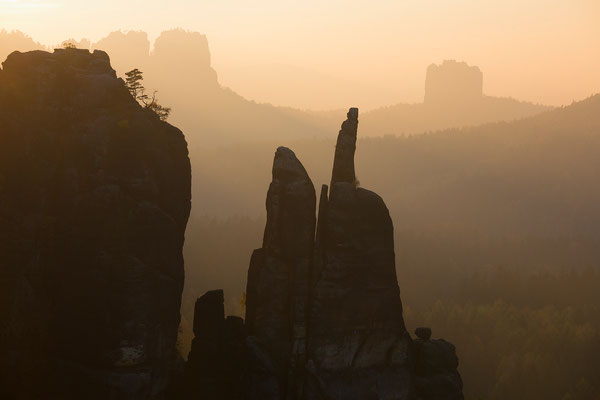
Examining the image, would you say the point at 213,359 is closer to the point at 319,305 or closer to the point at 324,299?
the point at 319,305

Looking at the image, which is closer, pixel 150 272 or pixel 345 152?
pixel 150 272

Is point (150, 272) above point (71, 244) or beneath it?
beneath

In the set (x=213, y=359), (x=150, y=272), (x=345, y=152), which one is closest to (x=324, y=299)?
(x=213, y=359)

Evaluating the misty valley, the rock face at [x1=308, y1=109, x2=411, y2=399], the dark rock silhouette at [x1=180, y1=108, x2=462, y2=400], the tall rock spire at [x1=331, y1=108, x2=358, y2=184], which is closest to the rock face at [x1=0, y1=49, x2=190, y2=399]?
the misty valley

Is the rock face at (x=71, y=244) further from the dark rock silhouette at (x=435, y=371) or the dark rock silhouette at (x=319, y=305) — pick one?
the dark rock silhouette at (x=435, y=371)

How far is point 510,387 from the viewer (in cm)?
12331

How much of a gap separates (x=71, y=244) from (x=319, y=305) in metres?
15.9

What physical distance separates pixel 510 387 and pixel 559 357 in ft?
57.3

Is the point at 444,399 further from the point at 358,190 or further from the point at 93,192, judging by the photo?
the point at 93,192

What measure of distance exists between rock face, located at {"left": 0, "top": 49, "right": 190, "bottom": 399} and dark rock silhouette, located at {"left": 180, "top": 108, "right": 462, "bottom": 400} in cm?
689

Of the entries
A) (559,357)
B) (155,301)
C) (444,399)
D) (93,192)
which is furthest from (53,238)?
(559,357)

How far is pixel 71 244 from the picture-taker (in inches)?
1815

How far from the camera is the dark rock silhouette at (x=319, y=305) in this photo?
5050 cm

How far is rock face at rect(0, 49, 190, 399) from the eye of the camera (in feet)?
150
